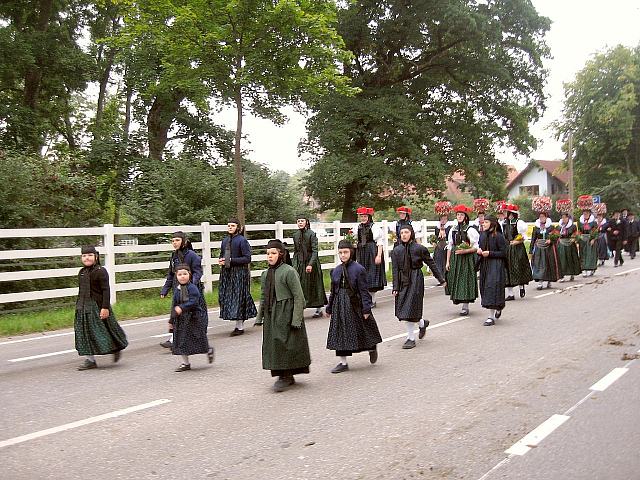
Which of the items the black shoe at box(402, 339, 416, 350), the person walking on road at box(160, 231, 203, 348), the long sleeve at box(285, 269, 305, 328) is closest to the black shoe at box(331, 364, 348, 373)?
the long sleeve at box(285, 269, 305, 328)

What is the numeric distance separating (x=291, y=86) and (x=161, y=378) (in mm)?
9866

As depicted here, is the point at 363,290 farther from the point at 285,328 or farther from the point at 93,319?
the point at 93,319

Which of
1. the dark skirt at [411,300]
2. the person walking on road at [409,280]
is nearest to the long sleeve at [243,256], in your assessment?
the person walking on road at [409,280]

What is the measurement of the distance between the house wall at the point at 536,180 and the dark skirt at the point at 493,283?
223 feet

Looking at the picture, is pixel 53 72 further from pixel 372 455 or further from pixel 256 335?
pixel 372 455

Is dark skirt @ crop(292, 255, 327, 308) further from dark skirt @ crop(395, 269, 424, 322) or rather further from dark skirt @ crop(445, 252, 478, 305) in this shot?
dark skirt @ crop(395, 269, 424, 322)

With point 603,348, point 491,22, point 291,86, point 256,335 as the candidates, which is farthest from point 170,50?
point 491,22

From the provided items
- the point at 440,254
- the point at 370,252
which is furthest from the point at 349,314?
the point at 440,254

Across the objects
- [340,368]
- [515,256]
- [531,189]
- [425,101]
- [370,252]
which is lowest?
[340,368]

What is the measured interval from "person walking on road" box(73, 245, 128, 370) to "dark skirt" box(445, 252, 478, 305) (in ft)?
20.8

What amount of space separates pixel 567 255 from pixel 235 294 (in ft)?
36.5

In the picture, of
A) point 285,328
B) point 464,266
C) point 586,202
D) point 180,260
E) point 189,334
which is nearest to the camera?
point 285,328

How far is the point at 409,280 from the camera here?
9492mm

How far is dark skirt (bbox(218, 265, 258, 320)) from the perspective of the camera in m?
11.1
